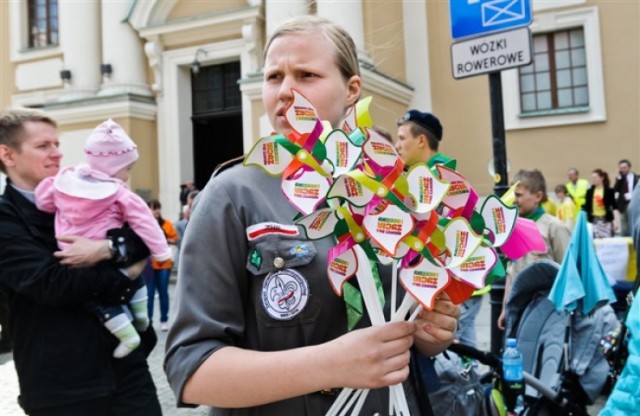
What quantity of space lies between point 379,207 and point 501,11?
11.1 feet

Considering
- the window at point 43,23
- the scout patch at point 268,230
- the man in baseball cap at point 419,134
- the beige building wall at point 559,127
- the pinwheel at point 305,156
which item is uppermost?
the window at point 43,23

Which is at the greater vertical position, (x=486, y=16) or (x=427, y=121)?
(x=486, y=16)

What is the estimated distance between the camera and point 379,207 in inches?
44.7

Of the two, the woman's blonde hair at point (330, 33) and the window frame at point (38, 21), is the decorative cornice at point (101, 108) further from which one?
the woman's blonde hair at point (330, 33)

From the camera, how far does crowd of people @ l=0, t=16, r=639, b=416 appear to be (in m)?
1.22

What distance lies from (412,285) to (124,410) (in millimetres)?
1899

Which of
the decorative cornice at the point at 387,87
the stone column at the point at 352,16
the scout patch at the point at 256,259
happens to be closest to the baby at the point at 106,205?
the scout patch at the point at 256,259

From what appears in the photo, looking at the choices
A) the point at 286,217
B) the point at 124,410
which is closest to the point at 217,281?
the point at 286,217

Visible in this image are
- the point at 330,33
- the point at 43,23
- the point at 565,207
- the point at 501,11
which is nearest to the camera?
the point at 330,33

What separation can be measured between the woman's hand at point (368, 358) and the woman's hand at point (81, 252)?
1.74 m

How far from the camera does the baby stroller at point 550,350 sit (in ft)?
10.5

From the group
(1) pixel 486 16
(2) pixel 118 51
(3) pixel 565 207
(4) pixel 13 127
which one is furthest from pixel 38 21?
(4) pixel 13 127

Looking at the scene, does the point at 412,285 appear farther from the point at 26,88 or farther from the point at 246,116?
the point at 26,88

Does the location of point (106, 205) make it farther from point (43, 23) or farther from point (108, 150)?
point (43, 23)
